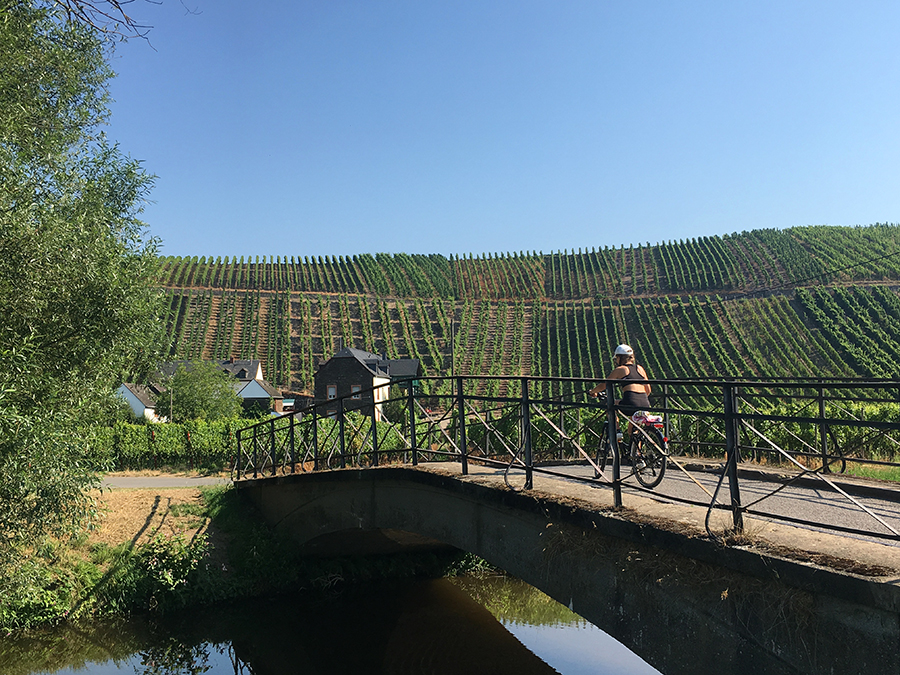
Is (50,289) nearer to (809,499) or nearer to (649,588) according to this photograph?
(649,588)

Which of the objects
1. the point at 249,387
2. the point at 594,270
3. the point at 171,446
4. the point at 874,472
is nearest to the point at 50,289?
the point at 874,472

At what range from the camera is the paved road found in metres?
5.27

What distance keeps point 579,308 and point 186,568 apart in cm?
6240

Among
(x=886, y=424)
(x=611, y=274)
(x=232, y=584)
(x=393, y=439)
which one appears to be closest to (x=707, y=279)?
(x=611, y=274)

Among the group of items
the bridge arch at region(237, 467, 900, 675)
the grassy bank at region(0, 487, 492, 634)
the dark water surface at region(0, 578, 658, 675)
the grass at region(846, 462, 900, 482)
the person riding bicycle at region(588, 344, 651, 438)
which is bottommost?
the dark water surface at region(0, 578, 658, 675)

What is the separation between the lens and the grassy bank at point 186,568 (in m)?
10.6

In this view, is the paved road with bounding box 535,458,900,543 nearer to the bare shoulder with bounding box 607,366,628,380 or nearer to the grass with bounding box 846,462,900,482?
the bare shoulder with bounding box 607,366,628,380

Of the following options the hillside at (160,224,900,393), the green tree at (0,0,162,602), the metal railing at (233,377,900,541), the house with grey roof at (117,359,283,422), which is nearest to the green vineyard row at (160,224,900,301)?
the hillside at (160,224,900,393)

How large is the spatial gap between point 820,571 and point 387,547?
419 inches

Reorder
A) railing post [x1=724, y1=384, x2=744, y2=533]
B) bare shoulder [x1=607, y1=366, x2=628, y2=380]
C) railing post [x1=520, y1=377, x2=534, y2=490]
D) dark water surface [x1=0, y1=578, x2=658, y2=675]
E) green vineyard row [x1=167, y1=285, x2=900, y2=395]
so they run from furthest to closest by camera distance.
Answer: green vineyard row [x1=167, y1=285, x2=900, y2=395], dark water surface [x1=0, y1=578, x2=658, y2=675], bare shoulder [x1=607, y1=366, x2=628, y2=380], railing post [x1=520, y1=377, x2=534, y2=490], railing post [x1=724, y1=384, x2=744, y2=533]

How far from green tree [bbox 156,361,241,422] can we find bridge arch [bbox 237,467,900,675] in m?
34.7

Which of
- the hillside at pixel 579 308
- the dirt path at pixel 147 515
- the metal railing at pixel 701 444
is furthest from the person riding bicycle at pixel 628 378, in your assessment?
the hillside at pixel 579 308

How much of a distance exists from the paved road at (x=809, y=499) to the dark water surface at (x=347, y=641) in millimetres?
3023

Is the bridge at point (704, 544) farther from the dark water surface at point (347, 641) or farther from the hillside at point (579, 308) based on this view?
the hillside at point (579, 308)
